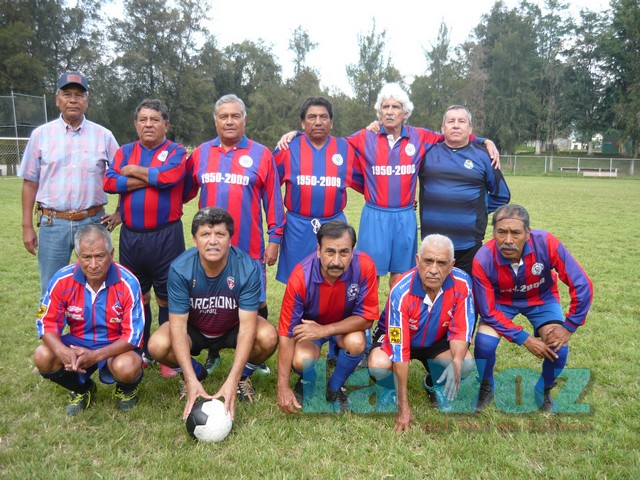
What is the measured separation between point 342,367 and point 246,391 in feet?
2.27

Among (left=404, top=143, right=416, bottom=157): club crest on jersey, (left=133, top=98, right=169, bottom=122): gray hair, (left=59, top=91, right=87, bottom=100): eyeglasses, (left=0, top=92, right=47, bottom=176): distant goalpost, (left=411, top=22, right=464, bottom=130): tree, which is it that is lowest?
(left=404, top=143, right=416, bottom=157): club crest on jersey

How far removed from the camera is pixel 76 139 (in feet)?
12.4

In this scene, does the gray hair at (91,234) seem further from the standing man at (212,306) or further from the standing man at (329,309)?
the standing man at (329,309)

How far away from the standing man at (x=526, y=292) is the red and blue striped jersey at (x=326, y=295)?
2.44ft

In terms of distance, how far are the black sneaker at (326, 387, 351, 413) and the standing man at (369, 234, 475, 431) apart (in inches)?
9.8

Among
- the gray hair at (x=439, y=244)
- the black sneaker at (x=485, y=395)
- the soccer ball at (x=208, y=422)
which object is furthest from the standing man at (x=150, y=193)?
the black sneaker at (x=485, y=395)

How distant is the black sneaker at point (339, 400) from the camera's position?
10.7ft

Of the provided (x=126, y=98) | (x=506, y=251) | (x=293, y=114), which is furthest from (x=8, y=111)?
(x=506, y=251)

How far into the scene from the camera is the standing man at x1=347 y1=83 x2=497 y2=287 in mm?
4031

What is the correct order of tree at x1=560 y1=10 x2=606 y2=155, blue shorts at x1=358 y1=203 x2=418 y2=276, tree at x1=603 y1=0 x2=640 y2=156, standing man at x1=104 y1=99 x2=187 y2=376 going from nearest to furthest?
1. standing man at x1=104 y1=99 x2=187 y2=376
2. blue shorts at x1=358 y1=203 x2=418 y2=276
3. tree at x1=603 y1=0 x2=640 y2=156
4. tree at x1=560 y1=10 x2=606 y2=155

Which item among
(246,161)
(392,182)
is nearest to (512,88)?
(392,182)

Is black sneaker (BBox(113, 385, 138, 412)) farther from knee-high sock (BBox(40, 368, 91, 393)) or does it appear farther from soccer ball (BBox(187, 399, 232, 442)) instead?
soccer ball (BBox(187, 399, 232, 442))

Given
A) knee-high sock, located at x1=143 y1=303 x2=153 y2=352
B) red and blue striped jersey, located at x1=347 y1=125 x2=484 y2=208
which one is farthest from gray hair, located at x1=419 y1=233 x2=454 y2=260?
knee-high sock, located at x1=143 y1=303 x2=153 y2=352

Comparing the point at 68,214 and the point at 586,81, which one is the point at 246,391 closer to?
the point at 68,214
